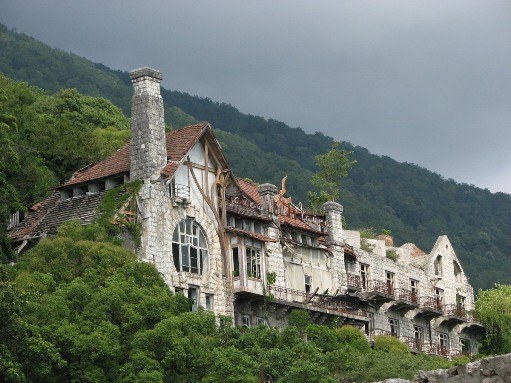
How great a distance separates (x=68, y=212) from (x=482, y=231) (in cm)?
10417

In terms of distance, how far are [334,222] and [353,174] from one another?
91.7 meters

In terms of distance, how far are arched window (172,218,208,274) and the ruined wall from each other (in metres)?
34.2

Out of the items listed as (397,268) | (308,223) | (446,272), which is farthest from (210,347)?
(446,272)

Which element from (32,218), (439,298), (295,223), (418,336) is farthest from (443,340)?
(32,218)

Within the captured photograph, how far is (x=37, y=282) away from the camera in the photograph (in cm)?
5131

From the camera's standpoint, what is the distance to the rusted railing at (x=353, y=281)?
244 feet

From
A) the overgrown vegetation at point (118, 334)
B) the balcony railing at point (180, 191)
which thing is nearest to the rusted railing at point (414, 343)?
the overgrown vegetation at point (118, 334)

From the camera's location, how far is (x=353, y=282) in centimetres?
7469

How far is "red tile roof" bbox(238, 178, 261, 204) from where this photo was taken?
70312 millimetres

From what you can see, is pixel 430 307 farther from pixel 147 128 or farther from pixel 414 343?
pixel 147 128

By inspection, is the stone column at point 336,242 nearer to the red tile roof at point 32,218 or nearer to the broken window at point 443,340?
the broken window at point 443,340

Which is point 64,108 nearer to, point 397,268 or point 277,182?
point 397,268

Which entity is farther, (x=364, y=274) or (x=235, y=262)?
(x=364, y=274)

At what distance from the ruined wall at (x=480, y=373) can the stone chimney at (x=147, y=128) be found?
34660 millimetres
